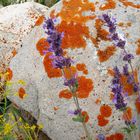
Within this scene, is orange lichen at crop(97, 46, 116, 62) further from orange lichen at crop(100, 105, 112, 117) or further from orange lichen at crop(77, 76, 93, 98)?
orange lichen at crop(100, 105, 112, 117)

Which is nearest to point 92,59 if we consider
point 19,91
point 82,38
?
point 82,38

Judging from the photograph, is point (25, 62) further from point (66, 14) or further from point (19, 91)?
point (66, 14)

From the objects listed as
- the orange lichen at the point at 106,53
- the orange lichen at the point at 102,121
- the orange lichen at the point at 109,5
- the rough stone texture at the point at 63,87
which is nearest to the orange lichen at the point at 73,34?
the rough stone texture at the point at 63,87

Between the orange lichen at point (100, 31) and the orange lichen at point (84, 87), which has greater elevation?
the orange lichen at point (100, 31)

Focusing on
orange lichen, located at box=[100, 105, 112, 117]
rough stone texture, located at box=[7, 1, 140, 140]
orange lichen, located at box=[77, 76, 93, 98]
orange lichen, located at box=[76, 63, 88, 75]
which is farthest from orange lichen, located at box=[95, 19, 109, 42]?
orange lichen, located at box=[100, 105, 112, 117]

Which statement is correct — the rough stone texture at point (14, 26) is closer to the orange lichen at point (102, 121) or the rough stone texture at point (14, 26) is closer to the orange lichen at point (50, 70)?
the orange lichen at point (50, 70)
